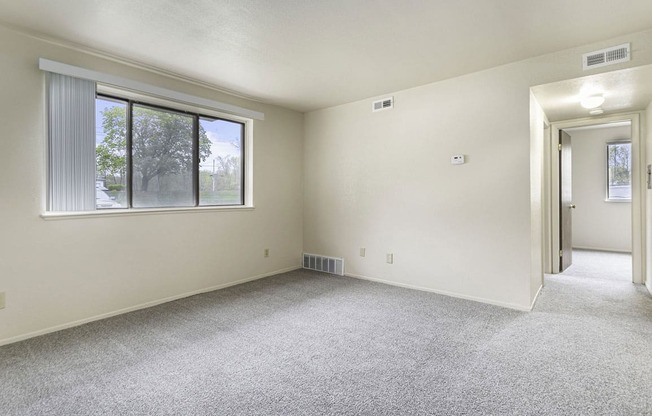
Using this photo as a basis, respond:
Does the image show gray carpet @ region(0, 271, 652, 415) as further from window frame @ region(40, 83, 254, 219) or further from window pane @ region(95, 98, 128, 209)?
window pane @ region(95, 98, 128, 209)

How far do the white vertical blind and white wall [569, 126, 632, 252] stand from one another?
8317mm

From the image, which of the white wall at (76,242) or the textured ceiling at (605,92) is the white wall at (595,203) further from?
the white wall at (76,242)

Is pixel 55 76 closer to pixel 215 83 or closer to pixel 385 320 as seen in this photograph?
pixel 215 83

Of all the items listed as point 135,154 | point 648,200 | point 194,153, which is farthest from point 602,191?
point 135,154

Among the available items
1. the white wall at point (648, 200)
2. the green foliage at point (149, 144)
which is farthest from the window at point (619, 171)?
the green foliage at point (149, 144)

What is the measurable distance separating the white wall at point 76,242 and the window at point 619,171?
6.99 meters

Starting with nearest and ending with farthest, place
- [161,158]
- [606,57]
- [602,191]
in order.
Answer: [606,57]
[161,158]
[602,191]

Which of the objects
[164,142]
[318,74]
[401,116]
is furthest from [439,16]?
[164,142]

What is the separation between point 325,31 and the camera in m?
2.64

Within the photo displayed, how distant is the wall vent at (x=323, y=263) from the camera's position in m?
4.82

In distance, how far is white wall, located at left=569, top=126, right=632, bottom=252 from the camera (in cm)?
649

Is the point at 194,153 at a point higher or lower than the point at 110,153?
higher

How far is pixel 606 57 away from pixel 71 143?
4625 millimetres

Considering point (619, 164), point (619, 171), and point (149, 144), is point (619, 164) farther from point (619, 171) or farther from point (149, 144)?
point (149, 144)
